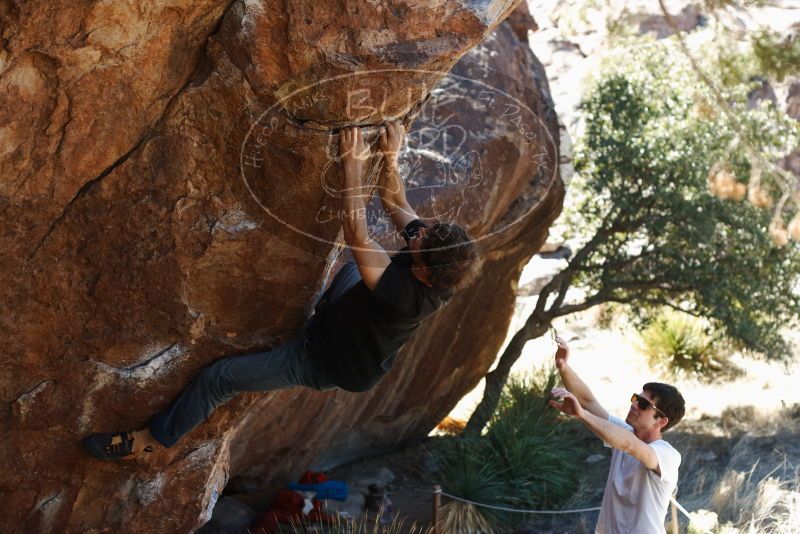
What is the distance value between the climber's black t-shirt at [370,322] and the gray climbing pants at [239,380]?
0.09 m

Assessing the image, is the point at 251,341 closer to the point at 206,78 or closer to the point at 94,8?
the point at 206,78

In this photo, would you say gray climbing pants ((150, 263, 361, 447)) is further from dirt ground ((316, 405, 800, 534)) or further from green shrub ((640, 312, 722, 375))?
green shrub ((640, 312, 722, 375))

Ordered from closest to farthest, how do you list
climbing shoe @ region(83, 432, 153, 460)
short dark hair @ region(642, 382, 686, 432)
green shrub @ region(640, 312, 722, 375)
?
short dark hair @ region(642, 382, 686, 432)
climbing shoe @ region(83, 432, 153, 460)
green shrub @ region(640, 312, 722, 375)

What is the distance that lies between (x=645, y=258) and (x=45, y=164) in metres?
7.25

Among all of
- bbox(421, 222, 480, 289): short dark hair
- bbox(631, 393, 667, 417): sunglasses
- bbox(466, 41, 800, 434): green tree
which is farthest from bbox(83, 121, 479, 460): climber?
bbox(466, 41, 800, 434): green tree

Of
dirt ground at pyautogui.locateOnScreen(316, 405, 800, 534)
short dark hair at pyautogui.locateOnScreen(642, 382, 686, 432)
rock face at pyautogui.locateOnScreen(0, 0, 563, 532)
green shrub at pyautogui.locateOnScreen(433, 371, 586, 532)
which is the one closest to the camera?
rock face at pyautogui.locateOnScreen(0, 0, 563, 532)

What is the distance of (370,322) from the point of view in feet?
14.1

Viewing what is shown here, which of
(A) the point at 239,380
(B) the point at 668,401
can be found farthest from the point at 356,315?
(B) the point at 668,401

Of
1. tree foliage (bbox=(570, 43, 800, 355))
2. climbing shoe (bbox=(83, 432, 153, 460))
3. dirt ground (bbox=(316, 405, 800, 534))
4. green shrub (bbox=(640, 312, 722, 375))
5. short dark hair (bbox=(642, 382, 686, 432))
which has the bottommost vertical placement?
green shrub (bbox=(640, 312, 722, 375))

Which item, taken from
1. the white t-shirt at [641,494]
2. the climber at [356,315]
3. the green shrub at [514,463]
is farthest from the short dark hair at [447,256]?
the green shrub at [514,463]

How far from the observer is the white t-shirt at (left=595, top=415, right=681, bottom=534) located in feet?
14.8

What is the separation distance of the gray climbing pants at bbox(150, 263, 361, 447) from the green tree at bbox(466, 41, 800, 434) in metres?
5.25

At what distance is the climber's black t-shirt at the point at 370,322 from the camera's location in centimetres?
416

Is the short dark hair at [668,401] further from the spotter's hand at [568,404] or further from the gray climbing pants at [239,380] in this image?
the gray climbing pants at [239,380]
